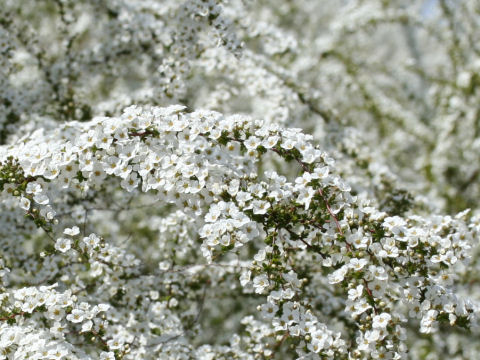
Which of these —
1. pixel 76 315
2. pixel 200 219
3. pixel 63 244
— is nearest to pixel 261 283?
pixel 200 219

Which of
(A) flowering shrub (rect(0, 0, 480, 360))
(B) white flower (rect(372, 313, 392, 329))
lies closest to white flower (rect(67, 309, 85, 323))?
(A) flowering shrub (rect(0, 0, 480, 360))

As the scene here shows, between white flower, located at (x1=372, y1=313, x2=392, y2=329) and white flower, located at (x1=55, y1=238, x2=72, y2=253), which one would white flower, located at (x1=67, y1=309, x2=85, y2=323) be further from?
white flower, located at (x1=372, y1=313, x2=392, y2=329)

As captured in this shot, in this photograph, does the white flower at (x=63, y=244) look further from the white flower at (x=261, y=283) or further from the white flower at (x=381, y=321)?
the white flower at (x=381, y=321)

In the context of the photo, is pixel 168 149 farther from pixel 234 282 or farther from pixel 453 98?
pixel 453 98

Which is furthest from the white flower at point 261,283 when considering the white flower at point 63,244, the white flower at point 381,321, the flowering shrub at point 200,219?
the white flower at point 63,244

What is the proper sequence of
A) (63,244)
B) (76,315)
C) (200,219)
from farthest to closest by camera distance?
(200,219), (63,244), (76,315)

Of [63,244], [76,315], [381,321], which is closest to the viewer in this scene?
[381,321]

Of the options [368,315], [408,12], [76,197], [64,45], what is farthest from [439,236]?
[408,12]

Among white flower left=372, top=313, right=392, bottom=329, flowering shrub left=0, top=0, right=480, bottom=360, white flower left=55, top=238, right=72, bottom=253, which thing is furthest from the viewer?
white flower left=55, top=238, right=72, bottom=253

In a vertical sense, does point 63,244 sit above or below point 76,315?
above

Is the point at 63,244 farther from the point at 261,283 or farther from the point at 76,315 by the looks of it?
the point at 261,283
